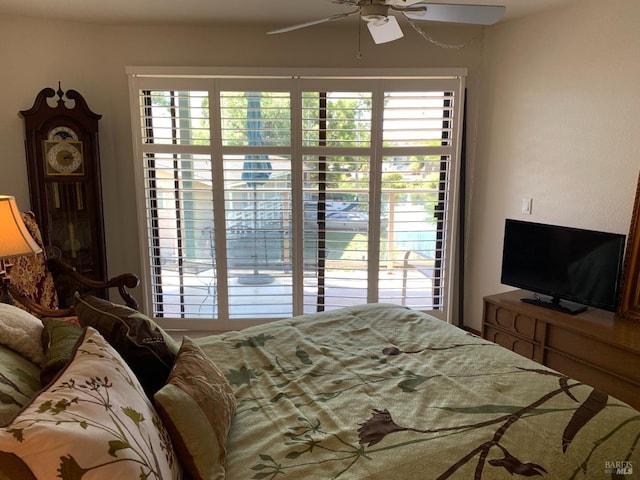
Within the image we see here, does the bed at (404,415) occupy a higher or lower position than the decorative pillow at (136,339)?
lower

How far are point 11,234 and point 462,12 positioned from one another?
219 cm

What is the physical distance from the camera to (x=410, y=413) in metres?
1.48

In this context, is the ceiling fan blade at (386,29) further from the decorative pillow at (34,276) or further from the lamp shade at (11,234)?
the decorative pillow at (34,276)

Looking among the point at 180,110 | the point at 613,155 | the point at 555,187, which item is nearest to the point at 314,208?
the point at 180,110

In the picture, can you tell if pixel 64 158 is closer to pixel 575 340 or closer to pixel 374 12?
pixel 374 12

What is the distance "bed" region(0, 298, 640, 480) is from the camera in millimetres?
1243

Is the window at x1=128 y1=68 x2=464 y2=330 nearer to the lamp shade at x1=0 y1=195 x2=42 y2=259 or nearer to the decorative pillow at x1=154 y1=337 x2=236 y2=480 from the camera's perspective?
the lamp shade at x1=0 y1=195 x2=42 y2=259

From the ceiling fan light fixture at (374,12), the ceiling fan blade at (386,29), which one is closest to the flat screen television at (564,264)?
the ceiling fan blade at (386,29)

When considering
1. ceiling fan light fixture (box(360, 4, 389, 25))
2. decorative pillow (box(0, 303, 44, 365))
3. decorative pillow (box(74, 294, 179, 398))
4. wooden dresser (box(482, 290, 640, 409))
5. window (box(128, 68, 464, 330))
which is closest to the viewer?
decorative pillow (box(0, 303, 44, 365))

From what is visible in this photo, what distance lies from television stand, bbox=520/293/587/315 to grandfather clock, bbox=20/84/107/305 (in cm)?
302

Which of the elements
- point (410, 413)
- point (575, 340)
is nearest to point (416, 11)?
point (410, 413)

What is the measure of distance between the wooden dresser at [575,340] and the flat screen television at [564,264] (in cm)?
11

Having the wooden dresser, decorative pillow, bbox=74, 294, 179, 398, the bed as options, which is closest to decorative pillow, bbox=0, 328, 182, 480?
the bed

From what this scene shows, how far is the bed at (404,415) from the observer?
Answer: 4.08ft
